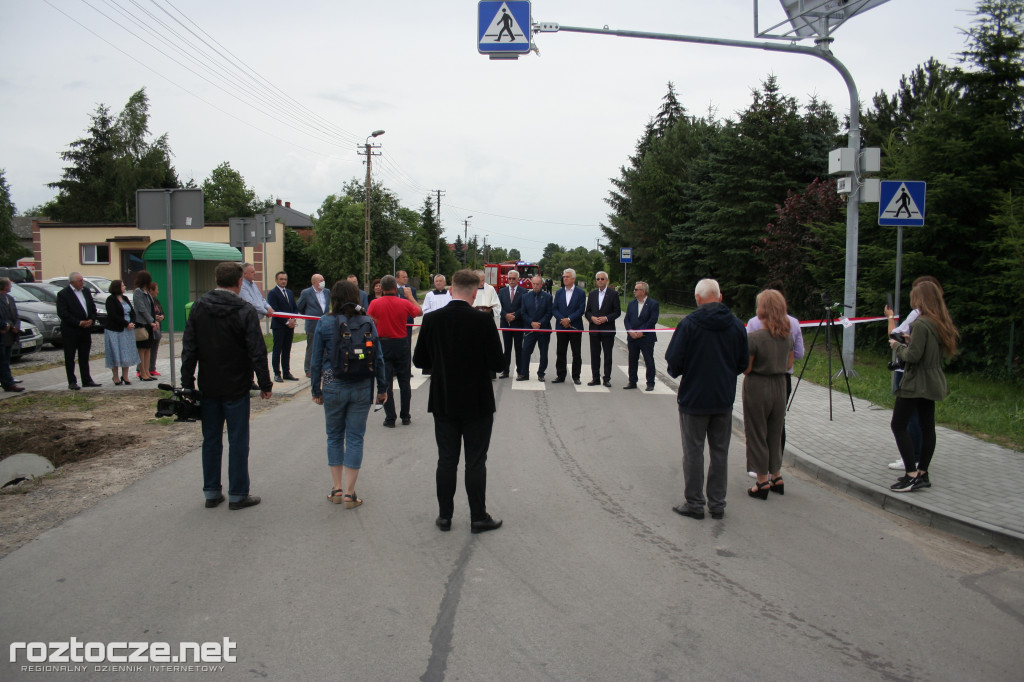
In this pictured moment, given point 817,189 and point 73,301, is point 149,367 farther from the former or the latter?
point 817,189

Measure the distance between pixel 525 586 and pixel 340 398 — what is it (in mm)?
2461

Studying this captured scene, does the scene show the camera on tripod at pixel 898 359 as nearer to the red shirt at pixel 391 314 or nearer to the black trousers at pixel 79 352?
the red shirt at pixel 391 314

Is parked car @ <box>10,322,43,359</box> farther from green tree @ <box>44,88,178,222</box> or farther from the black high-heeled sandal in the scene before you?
green tree @ <box>44,88,178,222</box>

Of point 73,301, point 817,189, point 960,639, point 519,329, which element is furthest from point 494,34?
point 817,189

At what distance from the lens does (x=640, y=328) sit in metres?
13.0

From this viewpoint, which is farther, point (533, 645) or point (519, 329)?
point (519, 329)

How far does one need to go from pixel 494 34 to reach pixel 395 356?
5486 millimetres

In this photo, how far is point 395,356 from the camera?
30.9 feet

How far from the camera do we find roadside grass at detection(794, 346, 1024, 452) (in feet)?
28.8

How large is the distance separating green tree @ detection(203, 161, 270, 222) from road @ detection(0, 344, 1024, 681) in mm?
76806

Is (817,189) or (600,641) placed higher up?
(817,189)

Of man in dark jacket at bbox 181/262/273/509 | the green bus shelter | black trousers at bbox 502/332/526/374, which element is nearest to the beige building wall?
the green bus shelter

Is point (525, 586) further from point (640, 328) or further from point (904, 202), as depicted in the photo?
point (640, 328)

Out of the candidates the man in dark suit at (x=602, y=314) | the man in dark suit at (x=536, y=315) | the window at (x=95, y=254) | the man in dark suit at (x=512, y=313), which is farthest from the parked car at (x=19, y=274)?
the man in dark suit at (x=602, y=314)
